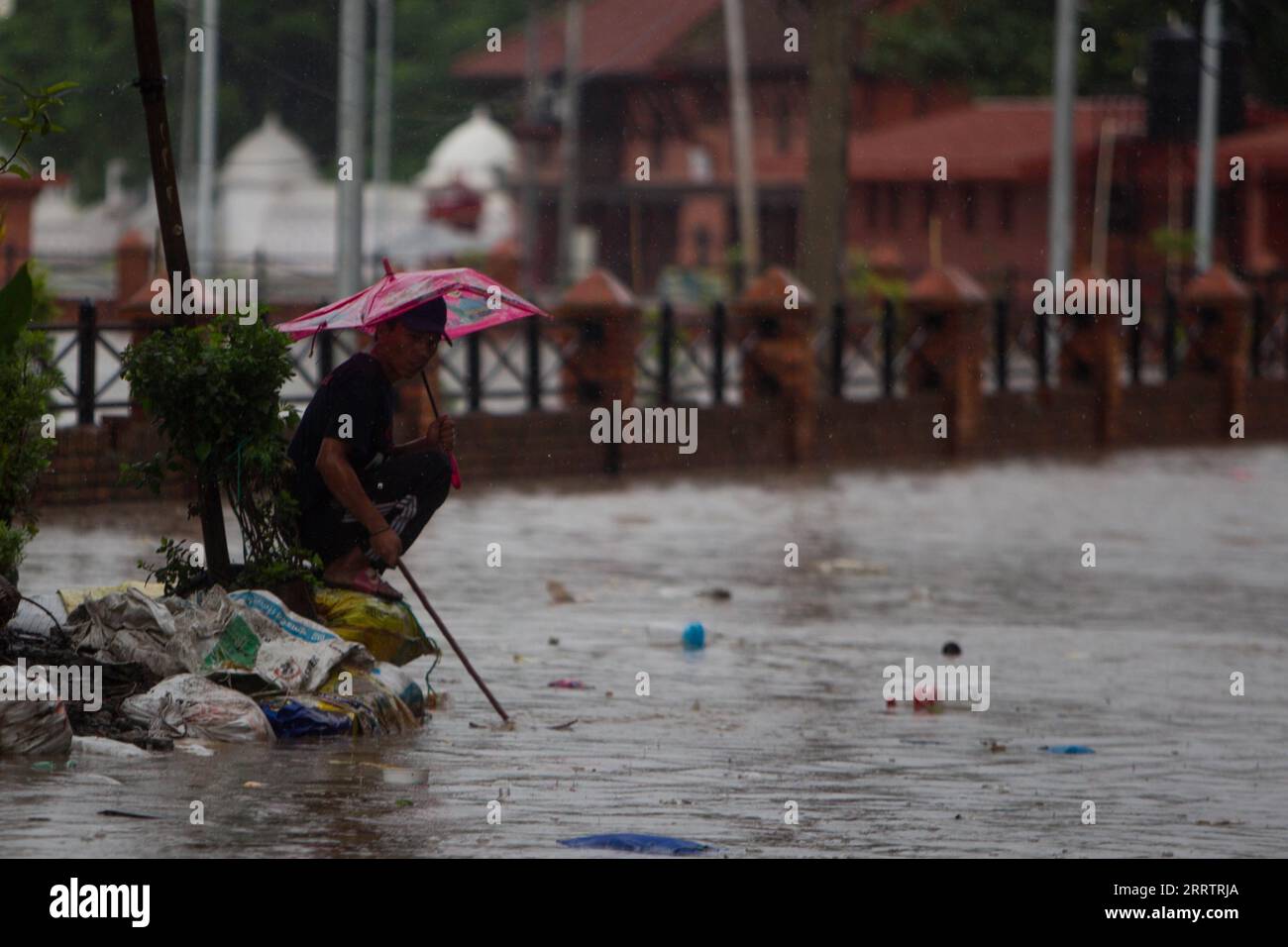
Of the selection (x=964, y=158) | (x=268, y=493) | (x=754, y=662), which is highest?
(x=964, y=158)

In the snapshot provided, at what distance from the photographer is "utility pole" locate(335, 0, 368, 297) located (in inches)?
806

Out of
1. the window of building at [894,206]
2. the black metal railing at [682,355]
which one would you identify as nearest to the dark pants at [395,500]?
the black metal railing at [682,355]

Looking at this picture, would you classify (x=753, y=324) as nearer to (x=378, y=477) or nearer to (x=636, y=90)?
(x=378, y=477)

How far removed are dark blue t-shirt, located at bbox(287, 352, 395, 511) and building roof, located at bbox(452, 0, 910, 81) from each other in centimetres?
4900

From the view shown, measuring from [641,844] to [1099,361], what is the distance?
2102 centimetres

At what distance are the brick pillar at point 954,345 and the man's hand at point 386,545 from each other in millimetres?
16074

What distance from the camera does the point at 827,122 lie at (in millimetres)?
30172

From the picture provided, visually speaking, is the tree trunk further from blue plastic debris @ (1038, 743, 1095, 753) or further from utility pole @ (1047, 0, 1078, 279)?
blue plastic debris @ (1038, 743, 1095, 753)

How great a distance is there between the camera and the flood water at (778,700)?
7465 millimetres

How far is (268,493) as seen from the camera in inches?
374

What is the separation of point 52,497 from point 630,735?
27.0 ft

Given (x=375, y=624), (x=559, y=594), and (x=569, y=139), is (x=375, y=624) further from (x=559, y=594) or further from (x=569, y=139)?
(x=569, y=139)

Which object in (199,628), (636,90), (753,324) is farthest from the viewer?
(636,90)
